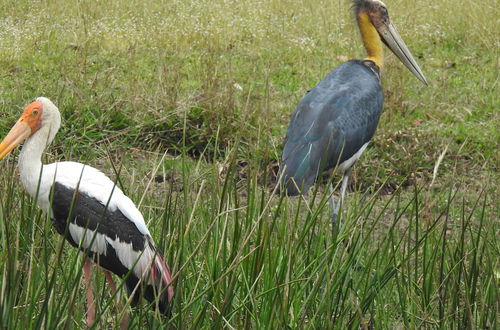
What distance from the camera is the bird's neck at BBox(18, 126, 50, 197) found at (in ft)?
11.5

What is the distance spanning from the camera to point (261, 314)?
2572 mm

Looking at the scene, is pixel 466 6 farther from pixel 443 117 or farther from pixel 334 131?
pixel 334 131

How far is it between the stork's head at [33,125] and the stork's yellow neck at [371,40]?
8.76ft

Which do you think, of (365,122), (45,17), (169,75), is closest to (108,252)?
(365,122)

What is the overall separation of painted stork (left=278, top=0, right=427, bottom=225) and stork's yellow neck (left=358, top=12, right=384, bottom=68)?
0.31m

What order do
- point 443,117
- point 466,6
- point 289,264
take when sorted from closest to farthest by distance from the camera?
point 289,264, point 443,117, point 466,6

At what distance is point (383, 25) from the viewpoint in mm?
6129

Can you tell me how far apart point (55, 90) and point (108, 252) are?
2495 mm

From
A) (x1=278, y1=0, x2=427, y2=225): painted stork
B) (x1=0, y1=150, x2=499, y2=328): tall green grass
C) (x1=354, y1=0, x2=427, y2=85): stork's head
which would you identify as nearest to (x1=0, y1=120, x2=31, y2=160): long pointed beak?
(x1=0, y1=150, x2=499, y2=328): tall green grass

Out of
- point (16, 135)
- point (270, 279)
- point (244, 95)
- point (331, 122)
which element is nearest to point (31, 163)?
point (16, 135)

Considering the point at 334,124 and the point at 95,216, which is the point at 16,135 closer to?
the point at 95,216

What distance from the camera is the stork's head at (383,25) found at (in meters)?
6.10

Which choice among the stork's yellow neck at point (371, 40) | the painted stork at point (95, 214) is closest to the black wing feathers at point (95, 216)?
the painted stork at point (95, 214)

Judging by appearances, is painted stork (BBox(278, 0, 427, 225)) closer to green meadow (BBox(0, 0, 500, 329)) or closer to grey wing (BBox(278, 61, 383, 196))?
grey wing (BBox(278, 61, 383, 196))
